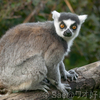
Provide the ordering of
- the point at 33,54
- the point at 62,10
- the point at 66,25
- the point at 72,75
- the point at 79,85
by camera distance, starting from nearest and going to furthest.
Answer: the point at 33,54
the point at 66,25
the point at 79,85
the point at 72,75
the point at 62,10

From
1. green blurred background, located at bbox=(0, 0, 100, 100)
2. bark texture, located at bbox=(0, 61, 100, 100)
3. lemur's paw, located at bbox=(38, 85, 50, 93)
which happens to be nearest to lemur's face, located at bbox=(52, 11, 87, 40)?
bark texture, located at bbox=(0, 61, 100, 100)

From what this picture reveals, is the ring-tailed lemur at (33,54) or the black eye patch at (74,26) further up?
the black eye patch at (74,26)

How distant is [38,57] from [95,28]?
17.0ft

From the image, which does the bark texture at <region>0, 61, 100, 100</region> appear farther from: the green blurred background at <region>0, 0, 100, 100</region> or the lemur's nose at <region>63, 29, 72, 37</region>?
the green blurred background at <region>0, 0, 100, 100</region>

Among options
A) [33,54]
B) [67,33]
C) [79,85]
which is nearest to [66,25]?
[67,33]

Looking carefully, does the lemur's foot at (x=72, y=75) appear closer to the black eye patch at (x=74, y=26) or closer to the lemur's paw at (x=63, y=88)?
the lemur's paw at (x=63, y=88)

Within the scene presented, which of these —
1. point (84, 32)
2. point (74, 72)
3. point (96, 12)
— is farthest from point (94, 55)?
point (74, 72)

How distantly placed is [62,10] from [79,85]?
4.63 meters

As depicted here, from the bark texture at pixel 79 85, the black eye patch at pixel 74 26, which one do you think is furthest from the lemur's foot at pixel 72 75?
the black eye patch at pixel 74 26

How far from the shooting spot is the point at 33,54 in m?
4.50

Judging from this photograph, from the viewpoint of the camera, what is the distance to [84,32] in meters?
8.80

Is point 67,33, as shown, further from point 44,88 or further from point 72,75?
point 44,88

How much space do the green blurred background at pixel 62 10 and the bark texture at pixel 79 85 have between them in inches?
103

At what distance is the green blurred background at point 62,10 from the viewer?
7.68 meters
